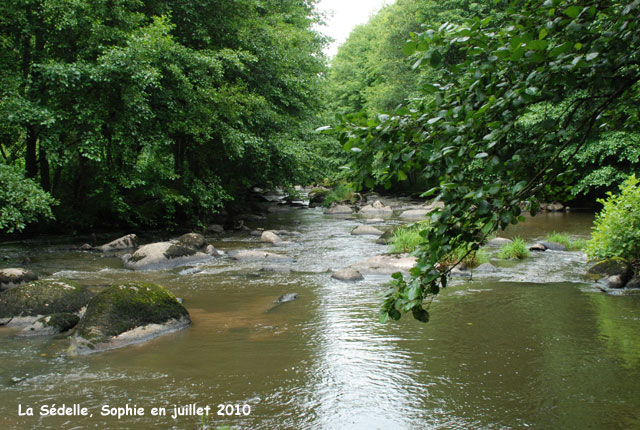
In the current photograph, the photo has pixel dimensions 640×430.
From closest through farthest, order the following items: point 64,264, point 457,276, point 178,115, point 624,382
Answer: point 624,382 < point 457,276 < point 64,264 < point 178,115

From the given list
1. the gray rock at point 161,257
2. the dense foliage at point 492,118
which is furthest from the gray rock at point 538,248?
the dense foliage at point 492,118

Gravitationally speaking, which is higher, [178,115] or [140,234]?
[178,115]

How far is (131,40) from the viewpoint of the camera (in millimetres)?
12836

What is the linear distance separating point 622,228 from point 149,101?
12183mm

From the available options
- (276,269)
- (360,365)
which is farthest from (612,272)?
(276,269)

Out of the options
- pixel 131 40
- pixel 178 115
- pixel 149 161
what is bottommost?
pixel 149 161

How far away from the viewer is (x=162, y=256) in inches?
479

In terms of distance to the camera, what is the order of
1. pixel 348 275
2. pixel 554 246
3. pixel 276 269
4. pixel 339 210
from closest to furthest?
1. pixel 348 275
2. pixel 276 269
3. pixel 554 246
4. pixel 339 210

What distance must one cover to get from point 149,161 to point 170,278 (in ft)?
20.4

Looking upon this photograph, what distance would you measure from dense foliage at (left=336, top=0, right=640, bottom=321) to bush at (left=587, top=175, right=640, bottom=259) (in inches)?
306

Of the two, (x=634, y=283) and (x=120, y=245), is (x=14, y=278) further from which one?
(x=634, y=283)

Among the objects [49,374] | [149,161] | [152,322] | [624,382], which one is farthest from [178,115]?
[624,382]

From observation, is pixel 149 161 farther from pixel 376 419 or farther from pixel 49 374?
pixel 376 419

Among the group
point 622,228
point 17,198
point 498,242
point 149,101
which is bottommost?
point 498,242
